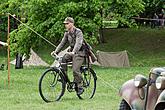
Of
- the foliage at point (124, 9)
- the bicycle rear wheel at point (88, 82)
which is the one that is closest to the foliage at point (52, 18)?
the foliage at point (124, 9)

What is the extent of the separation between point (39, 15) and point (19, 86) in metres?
9.98

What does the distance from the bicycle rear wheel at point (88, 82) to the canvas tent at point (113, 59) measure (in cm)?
1246

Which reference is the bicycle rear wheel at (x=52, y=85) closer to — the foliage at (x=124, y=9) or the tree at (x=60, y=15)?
the tree at (x=60, y=15)

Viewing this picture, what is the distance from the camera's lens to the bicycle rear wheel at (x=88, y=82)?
1258 centimetres

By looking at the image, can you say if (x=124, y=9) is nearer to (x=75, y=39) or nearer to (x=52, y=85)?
(x=75, y=39)

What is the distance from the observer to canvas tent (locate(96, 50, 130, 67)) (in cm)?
2548

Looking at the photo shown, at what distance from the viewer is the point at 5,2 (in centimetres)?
2856

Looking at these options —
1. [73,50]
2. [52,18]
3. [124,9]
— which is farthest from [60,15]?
[73,50]

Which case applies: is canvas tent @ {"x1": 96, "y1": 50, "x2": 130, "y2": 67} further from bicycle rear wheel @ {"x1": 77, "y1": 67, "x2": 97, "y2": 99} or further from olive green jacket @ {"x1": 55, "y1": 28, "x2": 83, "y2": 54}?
olive green jacket @ {"x1": 55, "y1": 28, "x2": 83, "y2": 54}

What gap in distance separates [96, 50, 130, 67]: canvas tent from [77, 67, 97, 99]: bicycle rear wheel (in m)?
12.5

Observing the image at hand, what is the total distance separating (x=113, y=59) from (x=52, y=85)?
534 inches

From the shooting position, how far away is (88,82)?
12680 mm

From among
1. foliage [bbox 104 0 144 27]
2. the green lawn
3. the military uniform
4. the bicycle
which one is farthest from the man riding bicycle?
foliage [bbox 104 0 144 27]

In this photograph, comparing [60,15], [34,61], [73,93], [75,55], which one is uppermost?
[60,15]
